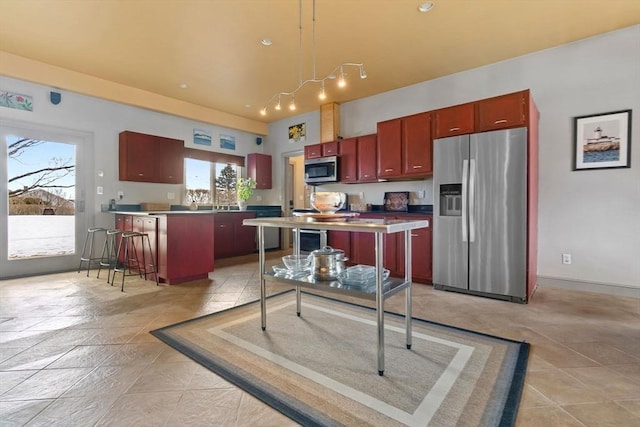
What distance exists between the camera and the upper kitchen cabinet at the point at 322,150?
5.22 m

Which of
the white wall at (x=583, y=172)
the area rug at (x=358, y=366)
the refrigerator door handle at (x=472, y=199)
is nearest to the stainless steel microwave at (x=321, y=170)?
the refrigerator door handle at (x=472, y=199)

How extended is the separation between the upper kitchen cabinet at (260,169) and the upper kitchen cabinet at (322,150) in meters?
1.53

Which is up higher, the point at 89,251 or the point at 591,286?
the point at 89,251

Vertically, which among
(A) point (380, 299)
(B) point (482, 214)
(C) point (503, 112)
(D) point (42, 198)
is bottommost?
(A) point (380, 299)

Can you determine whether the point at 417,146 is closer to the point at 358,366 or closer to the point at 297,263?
the point at 297,263

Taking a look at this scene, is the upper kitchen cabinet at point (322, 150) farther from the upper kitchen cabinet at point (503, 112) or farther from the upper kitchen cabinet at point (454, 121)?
the upper kitchen cabinet at point (503, 112)

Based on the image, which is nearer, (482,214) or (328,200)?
(328,200)

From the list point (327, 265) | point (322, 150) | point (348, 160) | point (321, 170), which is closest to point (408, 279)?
point (327, 265)

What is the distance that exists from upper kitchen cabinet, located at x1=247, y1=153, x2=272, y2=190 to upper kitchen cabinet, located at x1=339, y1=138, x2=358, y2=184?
2274 mm

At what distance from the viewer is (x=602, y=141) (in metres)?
3.33

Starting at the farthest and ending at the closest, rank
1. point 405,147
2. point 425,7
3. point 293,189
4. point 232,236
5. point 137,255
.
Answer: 1. point 293,189
2. point 232,236
3. point 137,255
4. point 405,147
5. point 425,7

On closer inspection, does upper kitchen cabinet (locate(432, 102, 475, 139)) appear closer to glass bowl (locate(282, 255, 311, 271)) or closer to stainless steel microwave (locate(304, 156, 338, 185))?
stainless steel microwave (locate(304, 156, 338, 185))

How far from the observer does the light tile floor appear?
1.43 metres

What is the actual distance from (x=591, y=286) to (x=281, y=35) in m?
4.46
